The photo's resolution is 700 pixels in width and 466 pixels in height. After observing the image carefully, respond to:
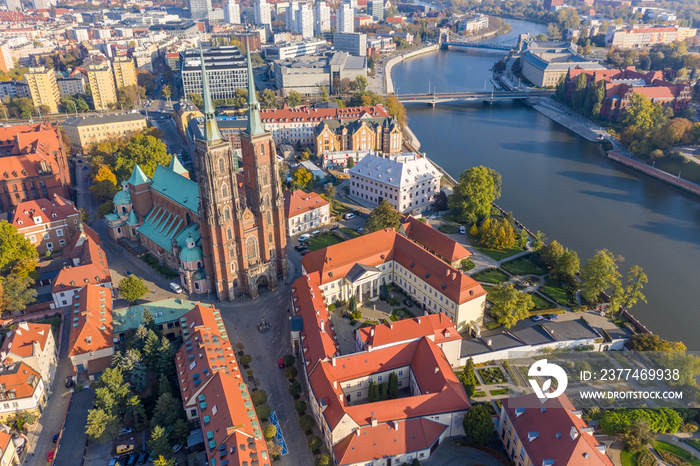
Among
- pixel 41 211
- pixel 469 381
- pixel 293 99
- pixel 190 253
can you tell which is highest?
pixel 293 99

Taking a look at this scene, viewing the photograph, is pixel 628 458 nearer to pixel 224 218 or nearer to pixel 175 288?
pixel 224 218

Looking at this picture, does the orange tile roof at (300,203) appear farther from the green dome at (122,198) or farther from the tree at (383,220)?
the green dome at (122,198)

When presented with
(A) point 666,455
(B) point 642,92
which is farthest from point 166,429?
(B) point 642,92

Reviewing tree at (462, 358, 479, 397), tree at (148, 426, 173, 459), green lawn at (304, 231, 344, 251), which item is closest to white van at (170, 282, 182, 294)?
green lawn at (304, 231, 344, 251)

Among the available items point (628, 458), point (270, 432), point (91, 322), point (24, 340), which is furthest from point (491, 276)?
point (24, 340)

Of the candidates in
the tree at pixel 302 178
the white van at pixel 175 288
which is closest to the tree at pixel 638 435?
the white van at pixel 175 288

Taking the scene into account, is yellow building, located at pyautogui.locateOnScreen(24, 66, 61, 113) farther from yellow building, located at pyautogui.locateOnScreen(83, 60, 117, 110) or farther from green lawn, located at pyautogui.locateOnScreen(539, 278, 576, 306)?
green lawn, located at pyautogui.locateOnScreen(539, 278, 576, 306)

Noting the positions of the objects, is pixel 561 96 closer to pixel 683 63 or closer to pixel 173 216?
pixel 683 63

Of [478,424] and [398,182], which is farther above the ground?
[398,182]
